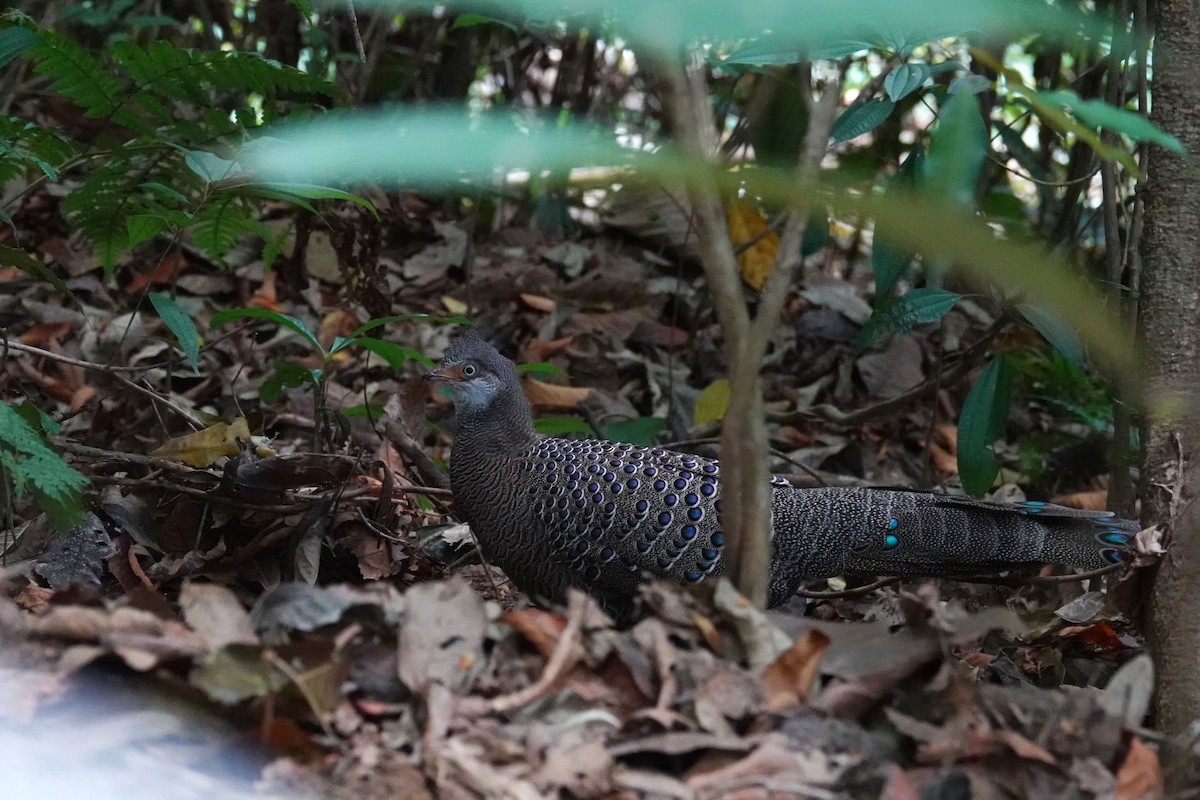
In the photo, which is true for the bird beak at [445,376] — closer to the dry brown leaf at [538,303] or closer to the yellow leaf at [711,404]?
the yellow leaf at [711,404]

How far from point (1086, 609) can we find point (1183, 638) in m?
0.75

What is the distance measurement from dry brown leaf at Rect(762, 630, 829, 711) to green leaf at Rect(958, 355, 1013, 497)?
74.8 inches

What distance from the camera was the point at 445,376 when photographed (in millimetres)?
3627

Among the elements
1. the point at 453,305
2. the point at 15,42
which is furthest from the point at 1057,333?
the point at 453,305

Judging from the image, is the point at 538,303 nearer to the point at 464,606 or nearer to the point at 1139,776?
the point at 464,606

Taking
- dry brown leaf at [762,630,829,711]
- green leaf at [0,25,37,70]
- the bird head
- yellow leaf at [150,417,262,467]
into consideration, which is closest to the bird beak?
the bird head

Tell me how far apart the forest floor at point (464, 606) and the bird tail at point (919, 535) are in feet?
0.39

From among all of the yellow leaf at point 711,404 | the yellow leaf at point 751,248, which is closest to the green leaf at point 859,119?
the yellow leaf at point 711,404

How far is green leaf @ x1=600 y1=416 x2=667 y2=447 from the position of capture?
430cm

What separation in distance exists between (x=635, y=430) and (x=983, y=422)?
1.23 meters

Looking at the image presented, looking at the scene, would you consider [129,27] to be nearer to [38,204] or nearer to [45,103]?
[45,103]

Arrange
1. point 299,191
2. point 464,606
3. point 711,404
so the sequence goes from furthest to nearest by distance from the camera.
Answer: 1. point 711,404
2. point 299,191
3. point 464,606

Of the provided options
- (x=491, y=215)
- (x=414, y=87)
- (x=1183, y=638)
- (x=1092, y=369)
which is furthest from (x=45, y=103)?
(x=1183, y=638)

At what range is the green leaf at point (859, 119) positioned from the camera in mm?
3012
